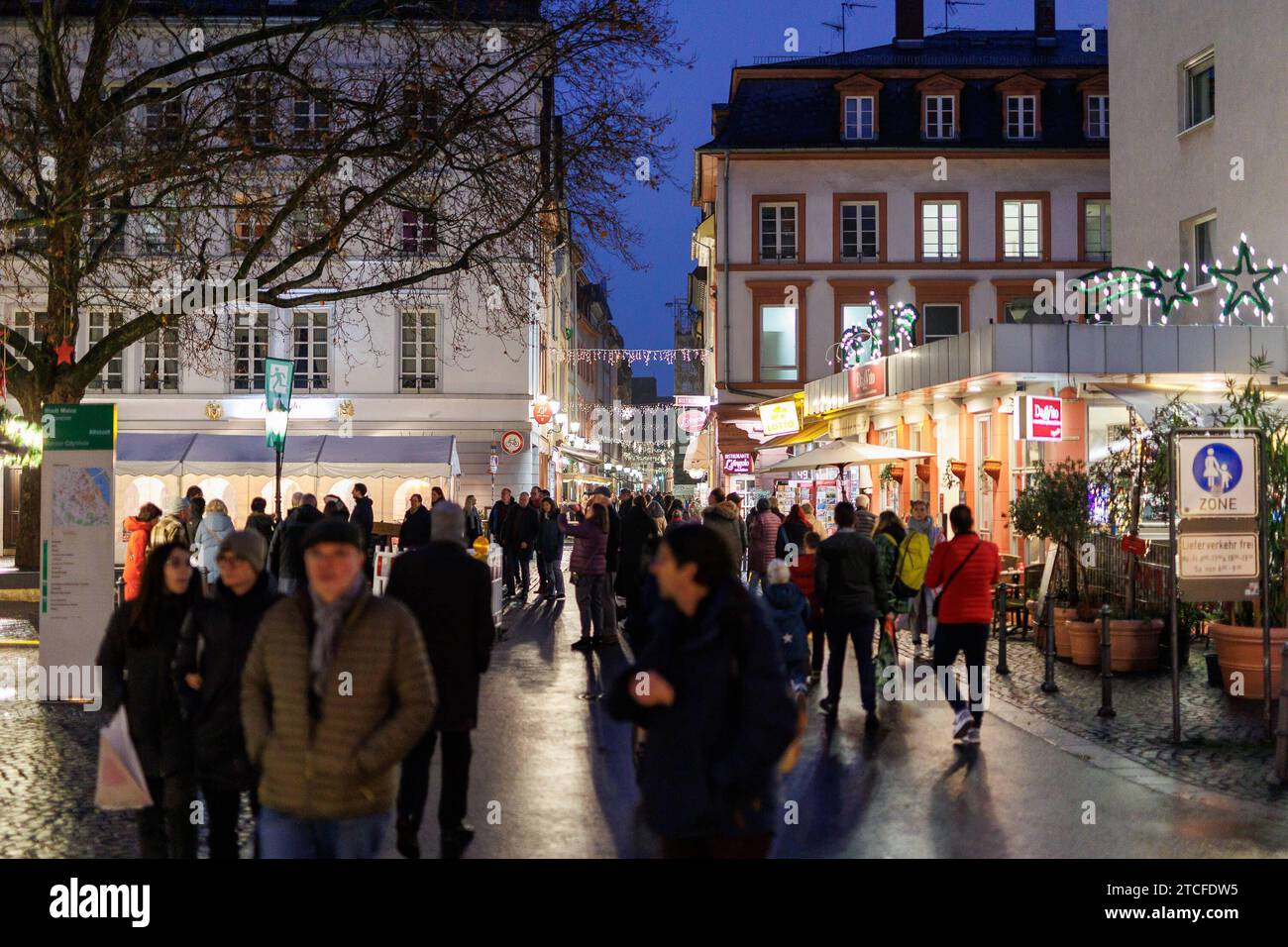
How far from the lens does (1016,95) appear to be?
155 feet

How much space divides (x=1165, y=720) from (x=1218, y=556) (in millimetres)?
1627

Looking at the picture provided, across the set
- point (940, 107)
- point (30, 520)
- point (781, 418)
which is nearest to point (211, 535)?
point (30, 520)

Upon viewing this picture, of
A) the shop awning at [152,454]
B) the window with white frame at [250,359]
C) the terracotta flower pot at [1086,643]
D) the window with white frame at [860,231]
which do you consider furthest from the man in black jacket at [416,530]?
the window with white frame at [860,231]

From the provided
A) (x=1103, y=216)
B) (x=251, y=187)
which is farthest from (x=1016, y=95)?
(x=251, y=187)

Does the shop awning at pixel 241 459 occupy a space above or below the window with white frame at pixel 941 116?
below

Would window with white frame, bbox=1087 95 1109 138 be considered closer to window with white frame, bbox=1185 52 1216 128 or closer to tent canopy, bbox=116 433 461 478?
window with white frame, bbox=1185 52 1216 128

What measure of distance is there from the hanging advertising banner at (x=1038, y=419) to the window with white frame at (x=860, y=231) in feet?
93.1

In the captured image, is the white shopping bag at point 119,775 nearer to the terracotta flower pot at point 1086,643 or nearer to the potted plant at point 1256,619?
the potted plant at point 1256,619

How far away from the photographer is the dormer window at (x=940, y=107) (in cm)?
4691

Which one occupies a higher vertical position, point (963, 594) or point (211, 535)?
point (211, 535)

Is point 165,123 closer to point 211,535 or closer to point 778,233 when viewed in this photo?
point 211,535

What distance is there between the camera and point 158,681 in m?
6.18
